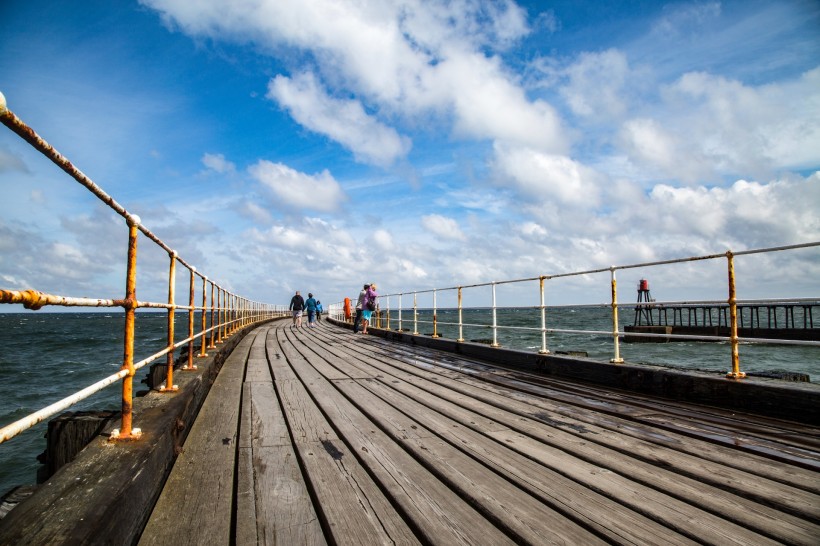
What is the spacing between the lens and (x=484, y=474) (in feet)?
7.31

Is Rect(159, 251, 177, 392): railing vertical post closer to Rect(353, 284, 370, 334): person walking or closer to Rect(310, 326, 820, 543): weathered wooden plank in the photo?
Rect(310, 326, 820, 543): weathered wooden plank

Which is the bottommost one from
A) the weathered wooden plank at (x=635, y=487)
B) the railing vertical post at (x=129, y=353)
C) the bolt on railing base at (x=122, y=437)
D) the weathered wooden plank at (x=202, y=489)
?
the weathered wooden plank at (x=202, y=489)

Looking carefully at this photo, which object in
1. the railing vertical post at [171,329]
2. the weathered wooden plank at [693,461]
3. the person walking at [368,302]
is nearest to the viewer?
the weathered wooden plank at [693,461]

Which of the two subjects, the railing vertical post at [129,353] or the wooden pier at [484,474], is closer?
the wooden pier at [484,474]

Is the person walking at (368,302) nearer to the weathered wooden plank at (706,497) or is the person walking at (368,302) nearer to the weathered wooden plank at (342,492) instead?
the weathered wooden plank at (342,492)

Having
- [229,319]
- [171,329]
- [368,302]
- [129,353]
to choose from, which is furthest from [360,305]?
[129,353]

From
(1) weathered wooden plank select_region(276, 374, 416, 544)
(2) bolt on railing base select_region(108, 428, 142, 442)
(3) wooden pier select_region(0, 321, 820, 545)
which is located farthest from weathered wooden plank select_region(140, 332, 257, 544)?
(1) weathered wooden plank select_region(276, 374, 416, 544)

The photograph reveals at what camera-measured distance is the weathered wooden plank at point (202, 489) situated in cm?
171

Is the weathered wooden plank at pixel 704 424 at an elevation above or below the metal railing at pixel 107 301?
below

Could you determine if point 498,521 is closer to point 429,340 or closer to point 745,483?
point 745,483

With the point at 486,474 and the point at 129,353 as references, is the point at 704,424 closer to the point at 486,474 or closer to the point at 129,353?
the point at 486,474

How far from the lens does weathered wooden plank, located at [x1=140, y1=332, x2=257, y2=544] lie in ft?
5.62

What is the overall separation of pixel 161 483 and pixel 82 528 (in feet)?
2.89

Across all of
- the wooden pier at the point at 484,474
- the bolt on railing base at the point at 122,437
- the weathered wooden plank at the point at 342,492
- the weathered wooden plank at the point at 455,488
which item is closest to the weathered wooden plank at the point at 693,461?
the wooden pier at the point at 484,474
